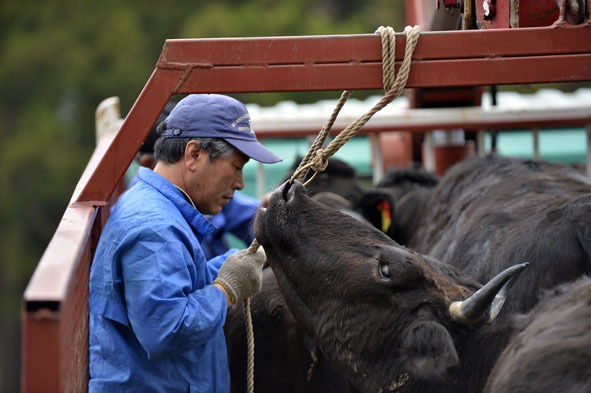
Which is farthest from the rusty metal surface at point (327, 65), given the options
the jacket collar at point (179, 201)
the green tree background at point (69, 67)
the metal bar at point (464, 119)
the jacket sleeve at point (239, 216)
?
the green tree background at point (69, 67)

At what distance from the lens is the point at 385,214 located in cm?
666

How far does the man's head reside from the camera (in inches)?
142

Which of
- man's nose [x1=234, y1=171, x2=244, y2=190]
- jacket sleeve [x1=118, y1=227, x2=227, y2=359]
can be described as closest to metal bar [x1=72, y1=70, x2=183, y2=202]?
jacket sleeve [x1=118, y1=227, x2=227, y2=359]

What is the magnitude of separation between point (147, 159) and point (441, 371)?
118 inches

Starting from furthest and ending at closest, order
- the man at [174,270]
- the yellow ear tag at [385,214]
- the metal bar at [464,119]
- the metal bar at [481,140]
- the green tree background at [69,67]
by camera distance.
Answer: the green tree background at [69,67]
the metal bar at [481,140]
the metal bar at [464,119]
the yellow ear tag at [385,214]
the man at [174,270]

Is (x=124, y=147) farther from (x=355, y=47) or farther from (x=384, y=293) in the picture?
(x=384, y=293)

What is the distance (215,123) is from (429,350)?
123cm

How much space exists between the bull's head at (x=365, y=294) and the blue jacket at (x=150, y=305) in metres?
0.36

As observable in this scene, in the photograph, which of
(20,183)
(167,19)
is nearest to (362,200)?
(20,183)

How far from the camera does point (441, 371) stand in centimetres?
318

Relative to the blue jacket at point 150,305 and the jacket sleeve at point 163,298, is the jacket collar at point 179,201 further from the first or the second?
the jacket sleeve at point 163,298

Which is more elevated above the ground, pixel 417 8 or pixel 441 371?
pixel 417 8

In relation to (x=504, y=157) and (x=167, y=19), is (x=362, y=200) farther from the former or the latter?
(x=167, y=19)

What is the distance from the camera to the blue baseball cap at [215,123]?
3.60 meters
